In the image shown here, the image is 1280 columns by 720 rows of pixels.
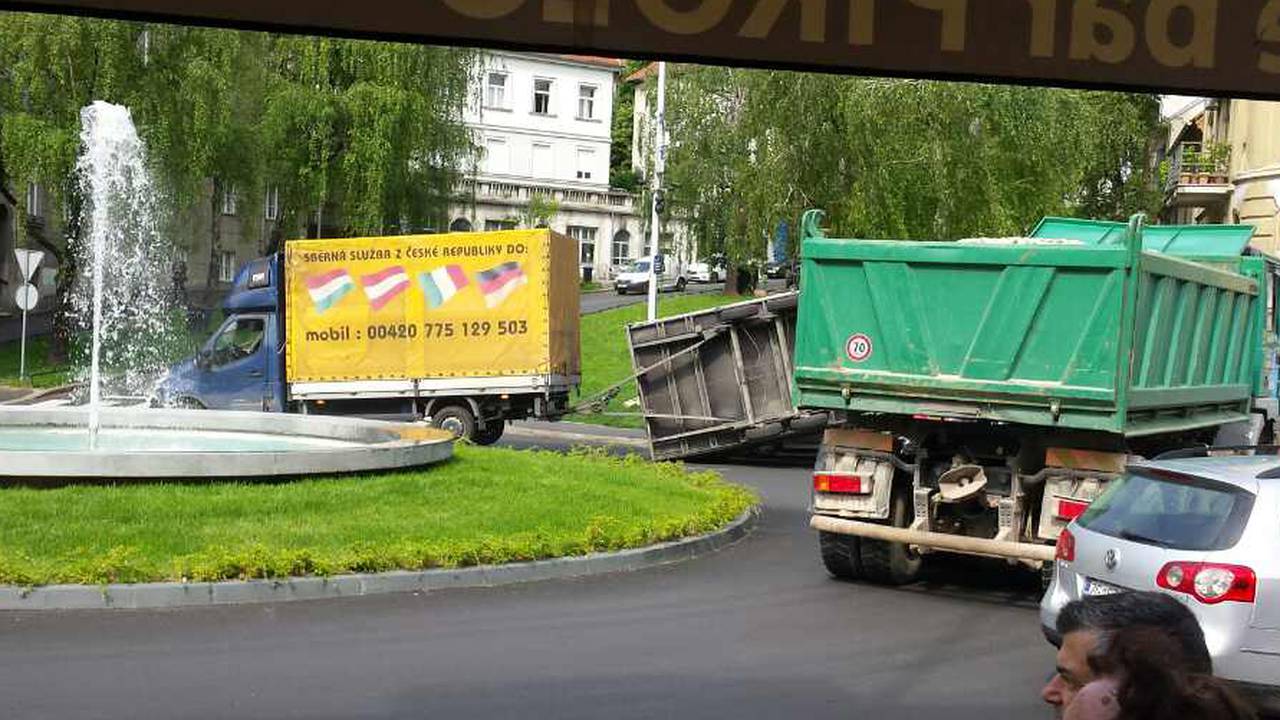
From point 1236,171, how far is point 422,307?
29.8 m

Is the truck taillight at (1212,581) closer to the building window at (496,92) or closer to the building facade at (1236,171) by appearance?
the building facade at (1236,171)

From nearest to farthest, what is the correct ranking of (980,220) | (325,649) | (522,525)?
(325,649) < (522,525) < (980,220)

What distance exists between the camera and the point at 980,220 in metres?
35.9

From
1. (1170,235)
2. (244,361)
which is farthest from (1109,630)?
(244,361)

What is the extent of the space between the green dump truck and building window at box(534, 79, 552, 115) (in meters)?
69.1

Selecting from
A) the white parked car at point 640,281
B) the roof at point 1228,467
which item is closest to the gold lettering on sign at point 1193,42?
the roof at point 1228,467

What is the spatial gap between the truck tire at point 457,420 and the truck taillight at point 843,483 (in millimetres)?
12855

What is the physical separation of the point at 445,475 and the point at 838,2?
40.2ft

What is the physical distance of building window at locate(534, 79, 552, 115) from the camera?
81.3 m

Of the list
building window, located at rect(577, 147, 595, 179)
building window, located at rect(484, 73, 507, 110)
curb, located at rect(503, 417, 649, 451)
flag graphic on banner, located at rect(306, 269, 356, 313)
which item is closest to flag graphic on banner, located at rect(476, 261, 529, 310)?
flag graphic on banner, located at rect(306, 269, 356, 313)

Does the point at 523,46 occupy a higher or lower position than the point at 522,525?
higher

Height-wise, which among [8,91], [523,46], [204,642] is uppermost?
[8,91]

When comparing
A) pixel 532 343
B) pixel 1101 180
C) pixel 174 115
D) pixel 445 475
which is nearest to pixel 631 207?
pixel 1101 180

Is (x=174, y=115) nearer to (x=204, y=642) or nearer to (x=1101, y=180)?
(x=204, y=642)
